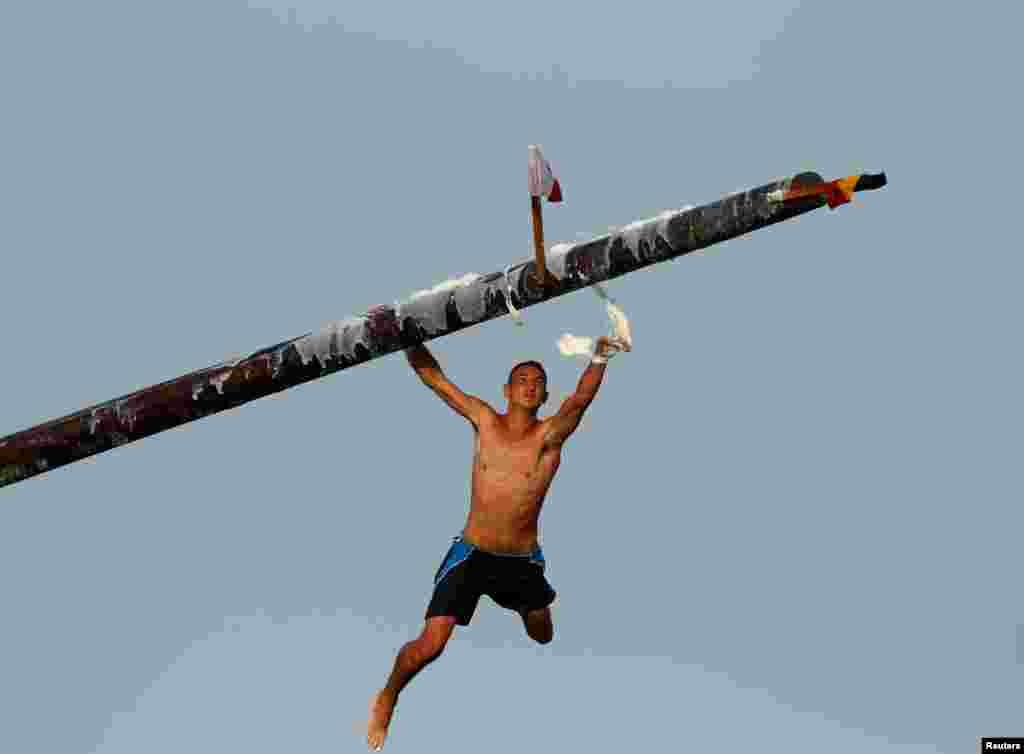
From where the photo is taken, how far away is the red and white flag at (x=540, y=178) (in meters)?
17.3

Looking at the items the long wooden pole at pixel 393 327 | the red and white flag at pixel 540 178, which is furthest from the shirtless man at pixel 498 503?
the red and white flag at pixel 540 178

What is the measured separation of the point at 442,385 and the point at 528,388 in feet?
2.03

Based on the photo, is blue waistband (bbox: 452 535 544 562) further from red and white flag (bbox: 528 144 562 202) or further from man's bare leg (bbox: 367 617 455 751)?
red and white flag (bbox: 528 144 562 202)

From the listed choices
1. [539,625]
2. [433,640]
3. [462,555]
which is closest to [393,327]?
[462,555]

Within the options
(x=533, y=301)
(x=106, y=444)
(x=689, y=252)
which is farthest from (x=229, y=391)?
(x=689, y=252)

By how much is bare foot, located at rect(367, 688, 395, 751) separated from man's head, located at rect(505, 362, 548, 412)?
7.74 feet

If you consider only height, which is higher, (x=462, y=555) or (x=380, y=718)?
(x=462, y=555)

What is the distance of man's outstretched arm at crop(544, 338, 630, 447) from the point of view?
1916 cm

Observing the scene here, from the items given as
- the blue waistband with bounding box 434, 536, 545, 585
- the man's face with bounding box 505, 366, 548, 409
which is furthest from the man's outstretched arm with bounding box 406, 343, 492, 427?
the blue waistband with bounding box 434, 536, 545, 585

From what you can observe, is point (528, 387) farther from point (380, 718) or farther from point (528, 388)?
point (380, 718)

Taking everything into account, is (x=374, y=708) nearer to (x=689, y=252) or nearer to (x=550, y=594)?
(x=550, y=594)

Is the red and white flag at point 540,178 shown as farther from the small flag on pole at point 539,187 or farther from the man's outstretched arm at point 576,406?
the man's outstretched arm at point 576,406

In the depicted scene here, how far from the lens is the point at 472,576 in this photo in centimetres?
1953
